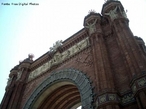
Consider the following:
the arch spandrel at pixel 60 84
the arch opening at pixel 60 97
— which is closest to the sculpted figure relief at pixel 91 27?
the arch spandrel at pixel 60 84

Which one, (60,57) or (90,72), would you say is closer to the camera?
(90,72)

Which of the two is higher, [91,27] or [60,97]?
[91,27]

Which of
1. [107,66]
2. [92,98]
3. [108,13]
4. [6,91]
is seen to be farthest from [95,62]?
[6,91]

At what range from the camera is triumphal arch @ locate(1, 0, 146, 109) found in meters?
8.09

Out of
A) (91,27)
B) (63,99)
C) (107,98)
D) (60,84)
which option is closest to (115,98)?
(107,98)

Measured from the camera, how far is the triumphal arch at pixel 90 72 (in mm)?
8086

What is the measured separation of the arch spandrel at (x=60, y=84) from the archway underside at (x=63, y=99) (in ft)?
1.64

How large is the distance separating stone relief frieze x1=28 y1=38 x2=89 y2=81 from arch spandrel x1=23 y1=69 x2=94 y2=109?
1.13m

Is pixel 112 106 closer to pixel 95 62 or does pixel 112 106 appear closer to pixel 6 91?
pixel 95 62

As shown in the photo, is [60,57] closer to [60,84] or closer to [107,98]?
[60,84]

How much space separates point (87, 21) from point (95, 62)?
3.85m

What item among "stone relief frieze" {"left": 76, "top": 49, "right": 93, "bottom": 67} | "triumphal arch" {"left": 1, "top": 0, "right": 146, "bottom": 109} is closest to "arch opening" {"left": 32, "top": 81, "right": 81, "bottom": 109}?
"triumphal arch" {"left": 1, "top": 0, "right": 146, "bottom": 109}

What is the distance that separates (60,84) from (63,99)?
1.97m

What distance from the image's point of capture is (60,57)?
13453 mm
